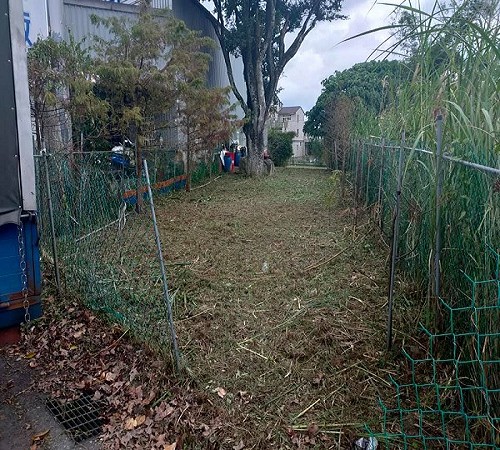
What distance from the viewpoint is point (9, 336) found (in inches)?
111

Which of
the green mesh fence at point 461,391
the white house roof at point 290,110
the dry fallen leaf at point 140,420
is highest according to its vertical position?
the white house roof at point 290,110

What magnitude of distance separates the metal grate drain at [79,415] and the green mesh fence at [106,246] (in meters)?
0.53

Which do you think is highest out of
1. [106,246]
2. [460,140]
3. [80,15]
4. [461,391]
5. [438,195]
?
[80,15]

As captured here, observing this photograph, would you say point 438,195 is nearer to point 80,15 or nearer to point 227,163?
point 80,15

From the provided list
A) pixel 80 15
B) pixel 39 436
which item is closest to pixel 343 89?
pixel 80 15

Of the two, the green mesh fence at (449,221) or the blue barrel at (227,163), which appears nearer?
the green mesh fence at (449,221)

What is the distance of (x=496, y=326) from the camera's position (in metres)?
1.79

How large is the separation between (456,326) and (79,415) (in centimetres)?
232

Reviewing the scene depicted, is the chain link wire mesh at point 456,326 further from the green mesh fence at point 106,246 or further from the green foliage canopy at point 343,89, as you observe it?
the green foliage canopy at point 343,89

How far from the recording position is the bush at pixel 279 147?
20516 millimetres

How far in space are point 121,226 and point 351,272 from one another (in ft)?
8.09

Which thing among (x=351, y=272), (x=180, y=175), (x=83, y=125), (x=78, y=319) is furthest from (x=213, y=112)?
(x=78, y=319)

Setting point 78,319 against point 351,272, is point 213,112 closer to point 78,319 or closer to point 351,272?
point 351,272

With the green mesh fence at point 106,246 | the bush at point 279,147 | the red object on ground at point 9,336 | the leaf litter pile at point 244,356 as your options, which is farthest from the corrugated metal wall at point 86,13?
the bush at point 279,147
